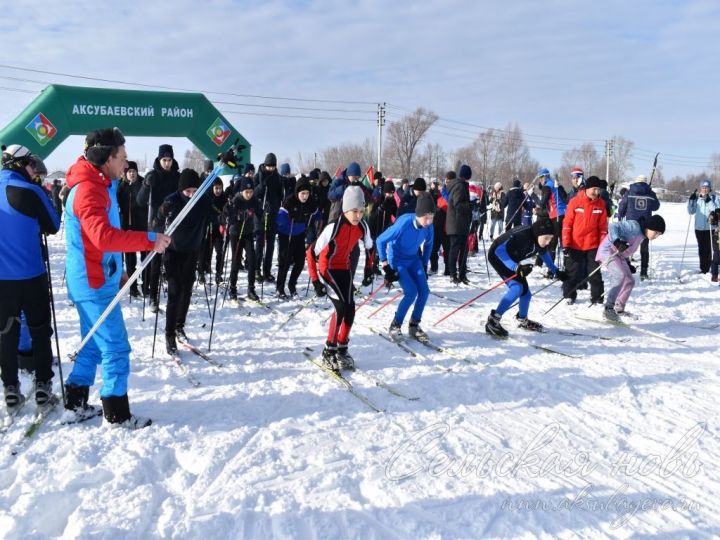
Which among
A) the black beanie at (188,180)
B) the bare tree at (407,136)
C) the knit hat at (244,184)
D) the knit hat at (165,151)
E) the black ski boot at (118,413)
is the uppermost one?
the bare tree at (407,136)

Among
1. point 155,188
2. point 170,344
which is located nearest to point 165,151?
point 155,188

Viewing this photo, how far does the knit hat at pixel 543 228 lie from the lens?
19.4 ft

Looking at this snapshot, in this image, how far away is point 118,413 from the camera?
135 inches

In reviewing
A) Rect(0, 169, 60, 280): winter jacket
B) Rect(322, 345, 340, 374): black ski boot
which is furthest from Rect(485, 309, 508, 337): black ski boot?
Rect(0, 169, 60, 280): winter jacket

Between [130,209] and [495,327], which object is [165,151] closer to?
[130,209]

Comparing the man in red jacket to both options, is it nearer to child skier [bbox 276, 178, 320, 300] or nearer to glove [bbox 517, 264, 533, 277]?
glove [bbox 517, 264, 533, 277]

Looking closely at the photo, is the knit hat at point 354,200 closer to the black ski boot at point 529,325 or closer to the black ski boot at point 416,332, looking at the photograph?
the black ski boot at point 416,332

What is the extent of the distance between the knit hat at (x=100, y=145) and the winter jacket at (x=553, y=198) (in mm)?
9065

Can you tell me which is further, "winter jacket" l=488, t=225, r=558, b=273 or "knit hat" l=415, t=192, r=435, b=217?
"winter jacket" l=488, t=225, r=558, b=273

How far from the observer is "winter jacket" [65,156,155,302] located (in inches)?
119

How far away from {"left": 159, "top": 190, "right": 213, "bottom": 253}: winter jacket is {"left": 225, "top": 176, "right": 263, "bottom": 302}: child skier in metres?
1.79

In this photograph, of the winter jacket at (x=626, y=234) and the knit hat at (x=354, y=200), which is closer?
the knit hat at (x=354, y=200)

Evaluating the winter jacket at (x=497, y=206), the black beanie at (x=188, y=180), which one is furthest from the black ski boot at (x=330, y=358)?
the winter jacket at (x=497, y=206)

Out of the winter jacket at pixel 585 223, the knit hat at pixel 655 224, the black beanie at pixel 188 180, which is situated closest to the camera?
the black beanie at pixel 188 180
